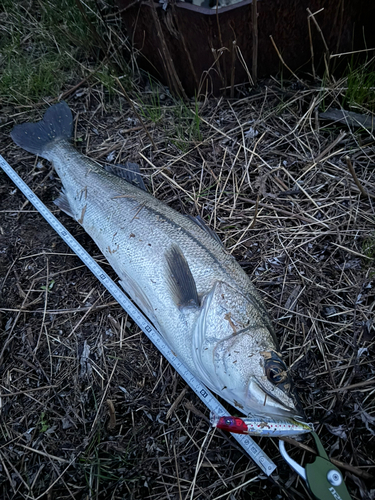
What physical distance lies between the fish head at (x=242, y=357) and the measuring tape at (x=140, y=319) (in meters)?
0.22

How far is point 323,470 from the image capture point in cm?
196

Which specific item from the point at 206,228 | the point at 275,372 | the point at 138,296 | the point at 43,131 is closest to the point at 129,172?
the point at 206,228

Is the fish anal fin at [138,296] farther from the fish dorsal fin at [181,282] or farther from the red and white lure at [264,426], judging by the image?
the red and white lure at [264,426]

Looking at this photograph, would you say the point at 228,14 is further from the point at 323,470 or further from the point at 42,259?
the point at 323,470

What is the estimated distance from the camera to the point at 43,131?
346cm

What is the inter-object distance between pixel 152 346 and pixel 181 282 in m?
0.66

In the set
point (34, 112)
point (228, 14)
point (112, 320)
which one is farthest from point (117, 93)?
point (112, 320)

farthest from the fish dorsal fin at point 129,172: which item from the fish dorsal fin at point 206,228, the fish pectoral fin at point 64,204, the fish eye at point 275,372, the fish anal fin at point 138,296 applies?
the fish eye at point 275,372

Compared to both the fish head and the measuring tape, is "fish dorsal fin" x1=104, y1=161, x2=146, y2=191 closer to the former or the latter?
the measuring tape

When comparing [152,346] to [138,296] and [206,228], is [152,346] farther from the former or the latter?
[206,228]

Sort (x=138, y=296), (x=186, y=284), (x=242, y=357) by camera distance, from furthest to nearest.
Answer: (x=138, y=296)
(x=186, y=284)
(x=242, y=357)

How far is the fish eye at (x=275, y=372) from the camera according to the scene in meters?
1.94

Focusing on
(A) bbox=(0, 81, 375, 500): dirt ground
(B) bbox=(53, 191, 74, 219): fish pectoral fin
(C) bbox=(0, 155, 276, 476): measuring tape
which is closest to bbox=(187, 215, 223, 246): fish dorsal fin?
(A) bbox=(0, 81, 375, 500): dirt ground

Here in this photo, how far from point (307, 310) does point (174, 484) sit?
4.91ft
